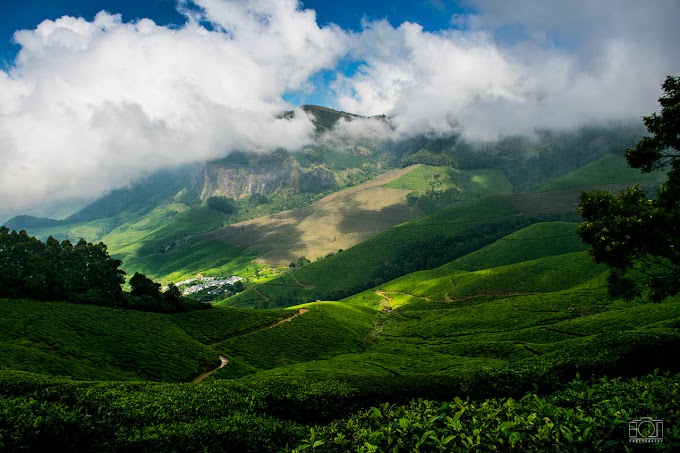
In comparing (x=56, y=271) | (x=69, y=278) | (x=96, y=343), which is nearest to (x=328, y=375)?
(x=96, y=343)

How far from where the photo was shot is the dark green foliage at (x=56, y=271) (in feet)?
253

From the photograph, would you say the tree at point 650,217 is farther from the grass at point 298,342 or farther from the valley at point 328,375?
the grass at point 298,342

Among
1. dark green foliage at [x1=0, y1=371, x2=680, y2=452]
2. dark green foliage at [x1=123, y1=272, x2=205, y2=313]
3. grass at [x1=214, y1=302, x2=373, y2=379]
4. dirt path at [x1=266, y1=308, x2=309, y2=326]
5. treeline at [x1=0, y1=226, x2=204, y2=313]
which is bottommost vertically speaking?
grass at [x1=214, y1=302, x2=373, y2=379]

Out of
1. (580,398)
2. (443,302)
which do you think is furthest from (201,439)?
(443,302)

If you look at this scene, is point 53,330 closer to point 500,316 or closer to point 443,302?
point 500,316

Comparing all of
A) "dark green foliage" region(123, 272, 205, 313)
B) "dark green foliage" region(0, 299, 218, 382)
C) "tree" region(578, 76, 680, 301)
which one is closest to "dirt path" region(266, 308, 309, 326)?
"dark green foliage" region(123, 272, 205, 313)

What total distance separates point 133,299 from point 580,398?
9561 cm

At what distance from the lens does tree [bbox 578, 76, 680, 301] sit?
29.8 meters

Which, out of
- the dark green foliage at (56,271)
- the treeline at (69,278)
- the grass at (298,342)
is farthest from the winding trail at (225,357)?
the dark green foliage at (56,271)

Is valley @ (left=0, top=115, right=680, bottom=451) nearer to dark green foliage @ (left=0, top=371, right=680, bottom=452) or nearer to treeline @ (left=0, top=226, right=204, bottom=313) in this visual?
dark green foliage @ (left=0, top=371, right=680, bottom=452)

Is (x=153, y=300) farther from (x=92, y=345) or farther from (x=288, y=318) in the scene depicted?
(x=92, y=345)

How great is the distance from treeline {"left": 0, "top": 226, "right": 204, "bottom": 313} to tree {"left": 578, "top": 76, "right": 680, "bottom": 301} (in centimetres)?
9228

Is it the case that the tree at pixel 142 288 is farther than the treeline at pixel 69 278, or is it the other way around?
the tree at pixel 142 288

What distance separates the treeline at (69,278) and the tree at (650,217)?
92278 millimetres
